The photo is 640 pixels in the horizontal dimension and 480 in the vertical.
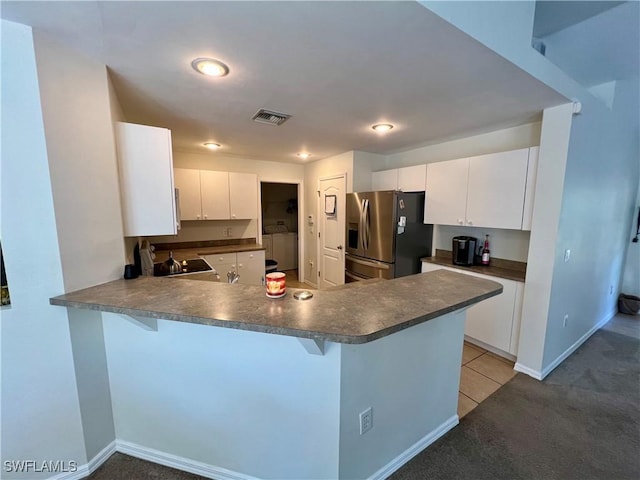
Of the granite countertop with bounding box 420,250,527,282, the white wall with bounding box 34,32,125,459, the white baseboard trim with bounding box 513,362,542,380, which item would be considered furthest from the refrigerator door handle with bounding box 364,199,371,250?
the white wall with bounding box 34,32,125,459

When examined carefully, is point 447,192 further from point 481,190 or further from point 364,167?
point 364,167

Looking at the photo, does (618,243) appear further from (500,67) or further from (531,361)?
(500,67)

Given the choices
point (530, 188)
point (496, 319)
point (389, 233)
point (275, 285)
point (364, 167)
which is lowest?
point (496, 319)

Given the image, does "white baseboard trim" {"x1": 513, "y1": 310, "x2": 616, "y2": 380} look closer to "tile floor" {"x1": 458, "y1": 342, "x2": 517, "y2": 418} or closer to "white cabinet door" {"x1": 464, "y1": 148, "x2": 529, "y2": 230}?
"tile floor" {"x1": 458, "y1": 342, "x2": 517, "y2": 418}

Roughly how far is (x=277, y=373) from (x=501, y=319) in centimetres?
238

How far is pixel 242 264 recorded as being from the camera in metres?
4.04

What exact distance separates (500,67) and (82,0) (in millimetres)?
2006

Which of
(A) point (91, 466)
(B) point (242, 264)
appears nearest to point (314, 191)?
(B) point (242, 264)

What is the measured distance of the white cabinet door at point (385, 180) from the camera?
3.53m

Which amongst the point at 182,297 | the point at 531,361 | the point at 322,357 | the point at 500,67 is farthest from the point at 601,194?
the point at 182,297

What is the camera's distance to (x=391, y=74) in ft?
5.01

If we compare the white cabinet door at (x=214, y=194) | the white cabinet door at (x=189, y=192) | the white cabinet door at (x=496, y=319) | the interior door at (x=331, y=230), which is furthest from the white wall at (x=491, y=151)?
the white cabinet door at (x=189, y=192)

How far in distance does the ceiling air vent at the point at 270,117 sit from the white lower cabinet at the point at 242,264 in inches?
86.1

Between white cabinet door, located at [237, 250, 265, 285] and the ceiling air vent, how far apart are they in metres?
2.21
